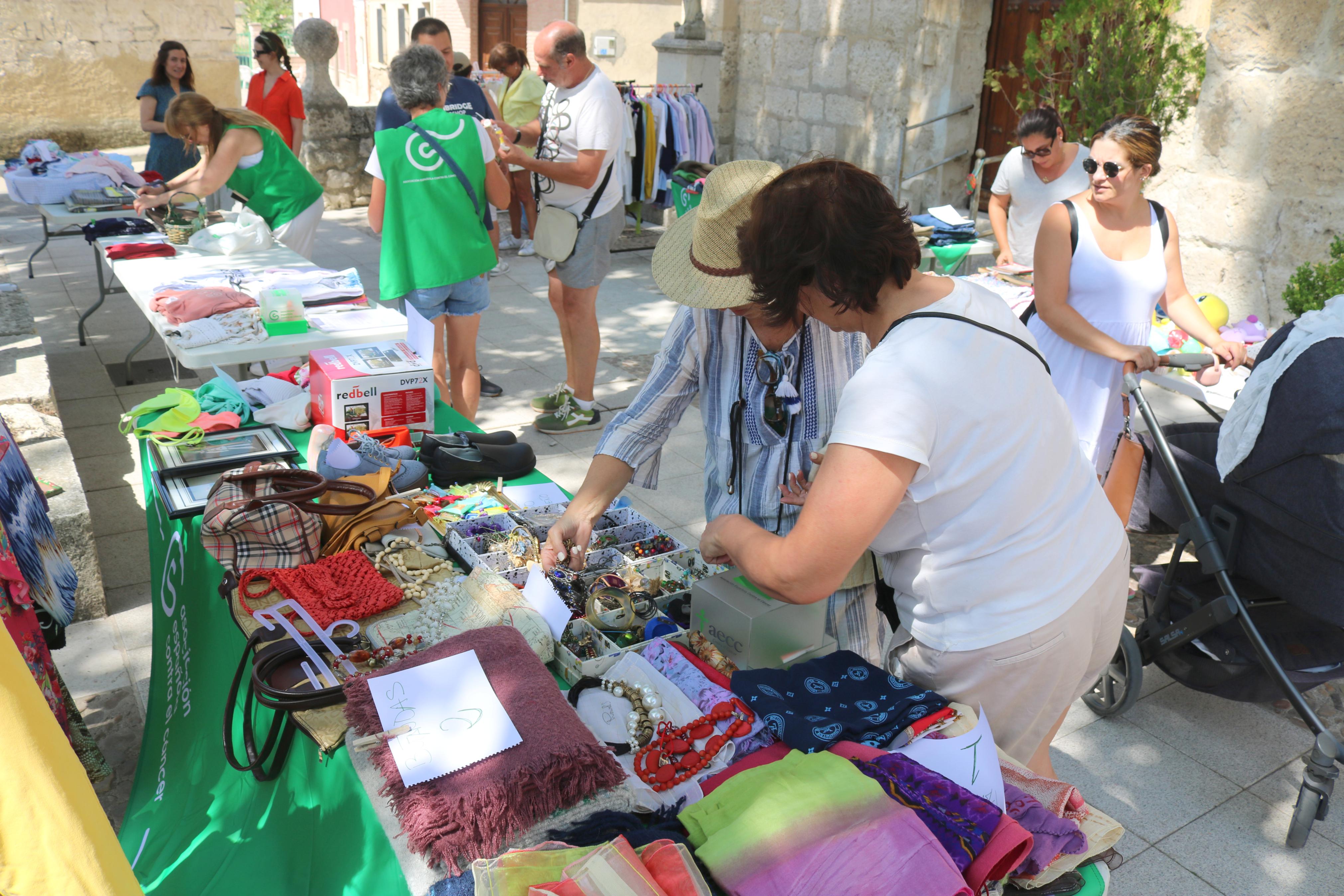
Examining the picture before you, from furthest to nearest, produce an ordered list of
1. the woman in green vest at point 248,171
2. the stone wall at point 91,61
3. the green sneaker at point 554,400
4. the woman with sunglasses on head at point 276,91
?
the stone wall at point 91,61 → the woman with sunglasses on head at point 276,91 → the green sneaker at point 554,400 → the woman in green vest at point 248,171

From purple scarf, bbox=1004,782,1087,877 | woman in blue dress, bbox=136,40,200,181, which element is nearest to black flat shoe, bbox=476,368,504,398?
woman in blue dress, bbox=136,40,200,181

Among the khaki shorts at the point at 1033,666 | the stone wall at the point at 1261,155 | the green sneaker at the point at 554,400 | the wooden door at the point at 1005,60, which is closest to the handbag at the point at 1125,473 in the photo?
the khaki shorts at the point at 1033,666

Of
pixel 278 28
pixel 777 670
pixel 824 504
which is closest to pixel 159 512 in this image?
pixel 777 670

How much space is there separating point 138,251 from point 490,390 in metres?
2.01

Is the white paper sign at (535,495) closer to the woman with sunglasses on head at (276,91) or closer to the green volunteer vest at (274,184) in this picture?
the green volunteer vest at (274,184)

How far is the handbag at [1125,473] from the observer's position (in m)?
3.12

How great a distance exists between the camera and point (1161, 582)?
10.6 ft

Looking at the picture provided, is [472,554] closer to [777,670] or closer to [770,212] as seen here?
[777,670]

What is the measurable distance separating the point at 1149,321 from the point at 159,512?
3.37 metres

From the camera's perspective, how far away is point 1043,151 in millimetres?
4973

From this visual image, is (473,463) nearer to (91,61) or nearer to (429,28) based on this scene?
(429,28)

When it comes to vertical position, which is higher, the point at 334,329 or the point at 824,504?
the point at 824,504

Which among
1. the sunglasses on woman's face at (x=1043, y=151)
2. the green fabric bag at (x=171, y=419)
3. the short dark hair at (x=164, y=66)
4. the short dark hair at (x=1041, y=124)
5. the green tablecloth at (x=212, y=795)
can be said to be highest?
the short dark hair at (x=164, y=66)

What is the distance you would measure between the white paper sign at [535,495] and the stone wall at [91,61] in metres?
13.6
